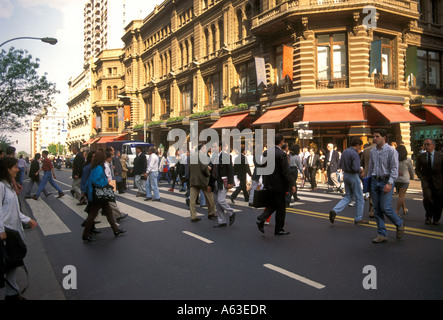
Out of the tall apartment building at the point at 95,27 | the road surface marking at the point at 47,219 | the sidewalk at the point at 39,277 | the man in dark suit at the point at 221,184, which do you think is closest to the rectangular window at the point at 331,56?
the man in dark suit at the point at 221,184

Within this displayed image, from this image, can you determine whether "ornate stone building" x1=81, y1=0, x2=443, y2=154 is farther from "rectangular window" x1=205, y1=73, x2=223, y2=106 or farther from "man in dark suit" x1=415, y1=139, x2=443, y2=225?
"man in dark suit" x1=415, y1=139, x2=443, y2=225

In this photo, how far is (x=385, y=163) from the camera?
6.43 metres

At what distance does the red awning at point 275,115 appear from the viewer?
20750 mm

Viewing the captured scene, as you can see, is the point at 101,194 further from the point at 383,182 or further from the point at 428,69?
the point at 428,69

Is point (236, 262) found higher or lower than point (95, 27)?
lower

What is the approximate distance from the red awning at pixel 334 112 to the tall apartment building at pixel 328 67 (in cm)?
5

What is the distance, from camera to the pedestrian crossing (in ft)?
28.9

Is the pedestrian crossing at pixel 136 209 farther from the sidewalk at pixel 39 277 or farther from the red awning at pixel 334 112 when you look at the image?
the red awning at pixel 334 112

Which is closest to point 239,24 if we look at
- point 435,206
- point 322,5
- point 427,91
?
point 322,5

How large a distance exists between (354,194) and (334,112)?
12521 millimetres

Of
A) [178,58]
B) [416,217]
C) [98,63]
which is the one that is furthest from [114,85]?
[416,217]

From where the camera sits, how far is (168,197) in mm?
13828
